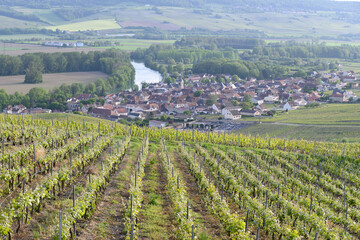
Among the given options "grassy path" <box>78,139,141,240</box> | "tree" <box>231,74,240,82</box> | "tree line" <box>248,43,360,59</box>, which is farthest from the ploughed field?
"tree line" <box>248,43,360,59</box>

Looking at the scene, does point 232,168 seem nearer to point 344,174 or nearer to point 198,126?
point 344,174

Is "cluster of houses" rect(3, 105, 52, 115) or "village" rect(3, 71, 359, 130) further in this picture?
"village" rect(3, 71, 359, 130)

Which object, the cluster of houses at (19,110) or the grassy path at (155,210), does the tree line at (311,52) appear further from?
the grassy path at (155,210)

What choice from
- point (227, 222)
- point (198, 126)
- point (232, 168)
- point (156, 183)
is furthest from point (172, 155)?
point (198, 126)

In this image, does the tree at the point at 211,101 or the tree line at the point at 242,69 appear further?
the tree line at the point at 242,69

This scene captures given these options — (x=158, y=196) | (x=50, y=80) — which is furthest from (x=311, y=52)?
(x=158, y=196)

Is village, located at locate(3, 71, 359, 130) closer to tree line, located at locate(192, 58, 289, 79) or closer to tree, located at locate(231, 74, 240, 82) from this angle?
tree, located at locate(231, 74, 240, 82)

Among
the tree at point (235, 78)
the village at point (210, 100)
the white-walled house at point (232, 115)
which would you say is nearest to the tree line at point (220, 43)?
the tree at point (235, 78)
